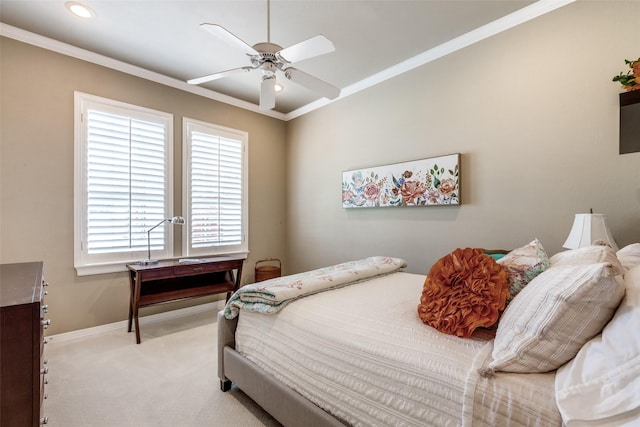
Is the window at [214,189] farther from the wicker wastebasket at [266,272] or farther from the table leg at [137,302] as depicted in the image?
the table leg at [137,302]

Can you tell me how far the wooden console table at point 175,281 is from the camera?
282 centimetres

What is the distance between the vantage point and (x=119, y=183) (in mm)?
3082

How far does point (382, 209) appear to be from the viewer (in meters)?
3.38

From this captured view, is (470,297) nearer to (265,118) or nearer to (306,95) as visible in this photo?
(306,95)

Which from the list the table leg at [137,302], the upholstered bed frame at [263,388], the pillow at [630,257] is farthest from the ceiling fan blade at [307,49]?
the table leg at [137,302]

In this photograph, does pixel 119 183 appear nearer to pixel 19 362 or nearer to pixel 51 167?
pixel 51 167

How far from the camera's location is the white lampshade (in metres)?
1.79

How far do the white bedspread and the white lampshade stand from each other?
1086 mm

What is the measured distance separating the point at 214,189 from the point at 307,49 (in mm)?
2482

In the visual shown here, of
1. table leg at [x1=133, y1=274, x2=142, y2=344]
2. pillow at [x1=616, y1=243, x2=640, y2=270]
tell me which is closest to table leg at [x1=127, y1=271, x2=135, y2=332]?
table leg at [x1=133, y1=274, x2=142, y2=344]

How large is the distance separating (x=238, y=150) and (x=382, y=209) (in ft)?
7.04

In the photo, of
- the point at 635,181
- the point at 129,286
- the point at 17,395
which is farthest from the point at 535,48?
the point at 129,286

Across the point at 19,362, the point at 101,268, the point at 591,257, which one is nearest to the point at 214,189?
the point at 101,268

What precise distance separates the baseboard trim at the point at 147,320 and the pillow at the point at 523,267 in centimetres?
343
